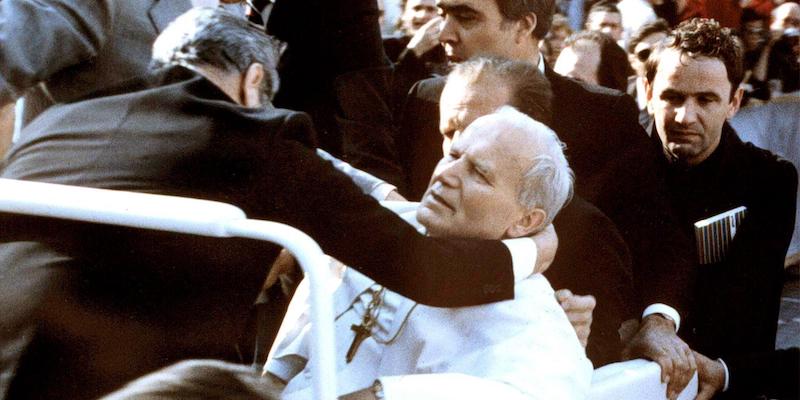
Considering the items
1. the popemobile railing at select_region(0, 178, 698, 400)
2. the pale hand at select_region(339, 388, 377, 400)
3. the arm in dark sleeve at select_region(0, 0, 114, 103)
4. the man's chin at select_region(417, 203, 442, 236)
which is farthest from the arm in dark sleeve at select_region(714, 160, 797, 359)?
the popemobile railing at select_region(0, 178, 698, 400)

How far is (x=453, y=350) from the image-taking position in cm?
272

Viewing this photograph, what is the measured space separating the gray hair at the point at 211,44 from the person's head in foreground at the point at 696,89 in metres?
1.63

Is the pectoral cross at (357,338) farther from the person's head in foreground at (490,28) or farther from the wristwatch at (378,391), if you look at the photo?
the person's head in foreground at (490,28)

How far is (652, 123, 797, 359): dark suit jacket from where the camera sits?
12.3 ft

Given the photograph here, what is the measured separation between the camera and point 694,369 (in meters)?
3.32

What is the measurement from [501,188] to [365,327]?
43 cm

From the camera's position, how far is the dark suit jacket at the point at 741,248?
3.75 metres

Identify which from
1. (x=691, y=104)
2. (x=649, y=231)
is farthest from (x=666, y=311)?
(x=691, y=104)

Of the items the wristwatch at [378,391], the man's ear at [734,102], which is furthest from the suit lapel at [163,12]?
the man's ear at [734,102]

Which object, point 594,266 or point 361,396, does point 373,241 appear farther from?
point 594,266

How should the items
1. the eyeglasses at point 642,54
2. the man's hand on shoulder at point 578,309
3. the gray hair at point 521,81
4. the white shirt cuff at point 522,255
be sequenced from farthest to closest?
1. the eyeglasses at point 642,54
2. the gray hair at point 521,81
3. the man's hand on shoulder at point 578,309
4. the white shirt cuff at point 522,255

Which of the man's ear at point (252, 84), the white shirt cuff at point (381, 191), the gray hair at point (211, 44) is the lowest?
the white shirt cuff at point (381, 191)

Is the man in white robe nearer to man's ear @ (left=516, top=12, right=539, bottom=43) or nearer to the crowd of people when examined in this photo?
the crowd of people

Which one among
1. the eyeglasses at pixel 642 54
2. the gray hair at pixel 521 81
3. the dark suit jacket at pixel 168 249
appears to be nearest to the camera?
the dark suit jacket at pixel 168 249
